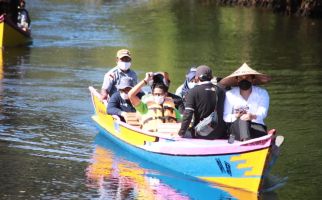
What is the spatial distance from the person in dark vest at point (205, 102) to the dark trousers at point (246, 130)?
322mm

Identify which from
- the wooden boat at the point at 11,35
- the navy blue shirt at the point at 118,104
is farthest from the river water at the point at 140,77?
the navy blue shirt at the point at 118,104

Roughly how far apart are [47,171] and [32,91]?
285 inches

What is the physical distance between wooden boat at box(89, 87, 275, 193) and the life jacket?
19 centimetres

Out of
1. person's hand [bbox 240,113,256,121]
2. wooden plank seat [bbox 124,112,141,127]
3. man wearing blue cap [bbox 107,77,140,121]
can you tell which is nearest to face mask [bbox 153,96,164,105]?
wooden plank seat [bbox 124,112,141,127]

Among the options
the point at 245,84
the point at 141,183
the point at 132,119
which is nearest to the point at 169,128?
the point at 132,119

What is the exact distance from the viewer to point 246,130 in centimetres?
1105

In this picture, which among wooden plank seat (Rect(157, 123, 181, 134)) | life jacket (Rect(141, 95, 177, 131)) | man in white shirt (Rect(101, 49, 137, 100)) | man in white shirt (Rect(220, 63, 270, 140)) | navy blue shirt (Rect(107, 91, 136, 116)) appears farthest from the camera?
man in white shirt (Rect(101, 49, 137, 100))

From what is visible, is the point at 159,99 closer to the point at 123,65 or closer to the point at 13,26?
the point at 123,65

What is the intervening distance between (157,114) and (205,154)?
2.07 metres

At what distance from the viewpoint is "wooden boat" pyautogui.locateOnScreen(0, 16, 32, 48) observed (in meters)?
26.9

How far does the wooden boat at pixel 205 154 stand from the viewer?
34.9ft

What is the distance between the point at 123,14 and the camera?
145 feet

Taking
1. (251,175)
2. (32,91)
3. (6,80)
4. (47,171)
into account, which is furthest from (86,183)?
(6,80)

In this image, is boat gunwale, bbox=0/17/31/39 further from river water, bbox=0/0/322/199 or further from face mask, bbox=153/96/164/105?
face mask, bbox=153/96/164/105
